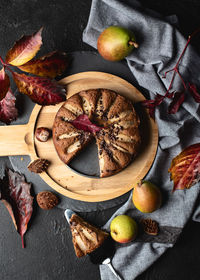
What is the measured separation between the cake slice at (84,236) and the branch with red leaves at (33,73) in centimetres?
134

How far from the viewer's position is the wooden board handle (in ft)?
11.3

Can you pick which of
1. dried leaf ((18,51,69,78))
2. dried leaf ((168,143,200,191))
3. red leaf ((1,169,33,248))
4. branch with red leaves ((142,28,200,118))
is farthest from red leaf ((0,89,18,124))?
dried leaf ((168,143,200,191))

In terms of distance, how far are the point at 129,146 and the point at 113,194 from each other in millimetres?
576

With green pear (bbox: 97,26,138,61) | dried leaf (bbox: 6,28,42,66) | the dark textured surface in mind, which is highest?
green pear (bbox: 97,26,138,61)

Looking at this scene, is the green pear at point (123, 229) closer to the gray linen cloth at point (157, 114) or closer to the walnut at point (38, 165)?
the gray linen cloth at point (157, 114)

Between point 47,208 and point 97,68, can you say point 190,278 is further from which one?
point 97,68

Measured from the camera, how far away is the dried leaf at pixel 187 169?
259 cm

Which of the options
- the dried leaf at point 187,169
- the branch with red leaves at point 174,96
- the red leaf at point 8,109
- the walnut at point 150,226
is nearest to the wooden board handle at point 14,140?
the red leaf at point 8,109

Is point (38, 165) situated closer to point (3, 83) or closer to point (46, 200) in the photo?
point (46, 200)

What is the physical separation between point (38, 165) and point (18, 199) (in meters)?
0.46

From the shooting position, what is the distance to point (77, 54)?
3514mm

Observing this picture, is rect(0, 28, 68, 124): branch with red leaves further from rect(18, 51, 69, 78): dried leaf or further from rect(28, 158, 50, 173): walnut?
rect(28, 158, 50, 173): walnut

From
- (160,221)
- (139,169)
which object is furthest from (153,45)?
(160,221)

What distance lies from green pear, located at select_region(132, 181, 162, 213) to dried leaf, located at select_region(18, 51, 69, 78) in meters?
1.53
